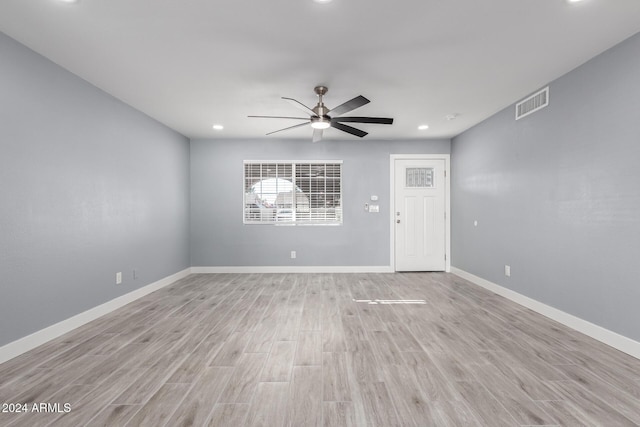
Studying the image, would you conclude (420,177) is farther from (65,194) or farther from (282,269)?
(65,194)

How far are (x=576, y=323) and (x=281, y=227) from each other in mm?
4244

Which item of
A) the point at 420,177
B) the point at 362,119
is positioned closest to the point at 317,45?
the point at 362,119

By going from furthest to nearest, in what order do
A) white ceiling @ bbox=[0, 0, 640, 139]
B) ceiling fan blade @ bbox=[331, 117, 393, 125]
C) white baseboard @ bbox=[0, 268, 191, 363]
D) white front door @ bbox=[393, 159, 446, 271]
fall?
white front door @ bbox=[393, 159, 446, 271] < ceiling fan blade @ bbox=[331, 117, 393, 125] < white baseboard @ bbox=[0, 268, 191, 363] < white ceiling @ bbox=[0, 0, 640, 139]

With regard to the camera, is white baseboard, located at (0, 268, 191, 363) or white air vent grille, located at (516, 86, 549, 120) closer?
white baseboard, located at (0, 268, 191, 363)

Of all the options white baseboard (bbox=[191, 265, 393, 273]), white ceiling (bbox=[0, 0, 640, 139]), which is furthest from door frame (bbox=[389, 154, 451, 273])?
white ceiling (bbox=[0, 0, 640, 139])

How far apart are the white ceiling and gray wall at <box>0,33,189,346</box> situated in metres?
0.33

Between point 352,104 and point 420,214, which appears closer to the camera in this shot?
point 352,104

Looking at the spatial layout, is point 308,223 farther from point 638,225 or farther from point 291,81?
point 638,225

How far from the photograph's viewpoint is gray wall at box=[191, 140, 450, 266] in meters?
5.34

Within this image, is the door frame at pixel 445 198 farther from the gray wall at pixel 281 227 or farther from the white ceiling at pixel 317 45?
the white ceiling at pixel 317 45

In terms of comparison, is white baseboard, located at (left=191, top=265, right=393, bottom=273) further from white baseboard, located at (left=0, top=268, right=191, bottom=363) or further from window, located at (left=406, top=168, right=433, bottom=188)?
window, located at (left=406, top=168, right=433, bottom=188)

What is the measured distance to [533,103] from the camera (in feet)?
10.9

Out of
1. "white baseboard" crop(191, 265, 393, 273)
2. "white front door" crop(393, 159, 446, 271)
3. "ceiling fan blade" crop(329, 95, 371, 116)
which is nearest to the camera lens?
"ceiling fan blade" crop(329, 95, 371, 116)

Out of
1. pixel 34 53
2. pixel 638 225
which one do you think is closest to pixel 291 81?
pixel 34 53
